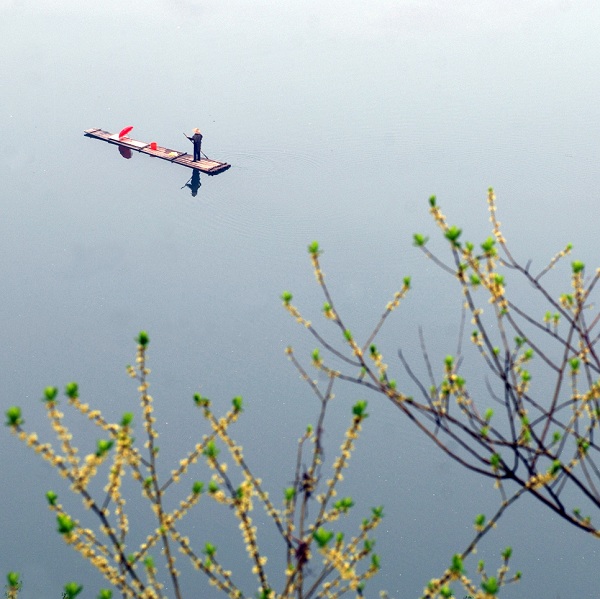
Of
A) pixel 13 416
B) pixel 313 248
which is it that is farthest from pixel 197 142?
pixel 13 416

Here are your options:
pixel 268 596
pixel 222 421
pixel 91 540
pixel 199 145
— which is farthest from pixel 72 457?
pixel 199 145

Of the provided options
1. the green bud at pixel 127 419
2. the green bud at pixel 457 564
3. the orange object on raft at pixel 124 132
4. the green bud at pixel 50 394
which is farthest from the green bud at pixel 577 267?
the orange object on raft at pixel 124 132

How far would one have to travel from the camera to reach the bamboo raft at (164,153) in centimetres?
1069

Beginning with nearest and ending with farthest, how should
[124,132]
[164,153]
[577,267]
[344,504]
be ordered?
[344,504] → [577,267] → [164,153] → [124,132]

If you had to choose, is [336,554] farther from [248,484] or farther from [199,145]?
[199,145]

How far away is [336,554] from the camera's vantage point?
2.17 m

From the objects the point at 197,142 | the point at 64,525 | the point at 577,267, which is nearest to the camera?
the point at 64,525

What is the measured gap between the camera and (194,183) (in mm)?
10758

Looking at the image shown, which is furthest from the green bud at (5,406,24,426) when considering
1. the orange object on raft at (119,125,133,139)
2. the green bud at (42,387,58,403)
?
the orange object on raft at (119,125,133,139)

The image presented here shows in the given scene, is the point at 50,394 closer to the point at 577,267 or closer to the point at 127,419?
the point at 127,419

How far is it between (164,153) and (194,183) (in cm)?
76

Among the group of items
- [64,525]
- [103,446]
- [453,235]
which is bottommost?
[64,525]

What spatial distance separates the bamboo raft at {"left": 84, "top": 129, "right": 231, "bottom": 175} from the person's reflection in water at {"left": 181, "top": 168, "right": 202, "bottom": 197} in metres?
0.14

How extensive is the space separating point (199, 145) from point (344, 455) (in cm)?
876
